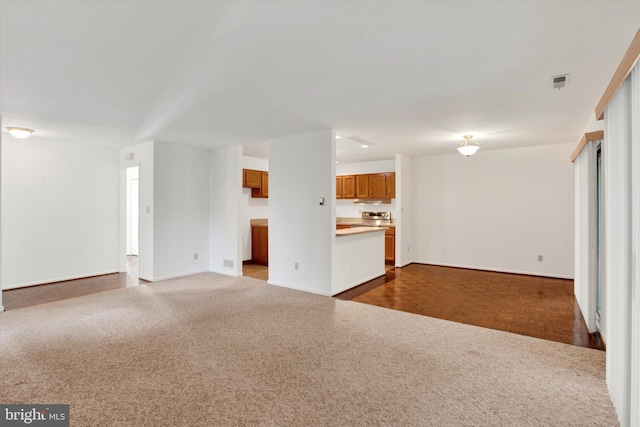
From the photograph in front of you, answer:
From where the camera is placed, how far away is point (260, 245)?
7.23 m

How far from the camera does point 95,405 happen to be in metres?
2.02

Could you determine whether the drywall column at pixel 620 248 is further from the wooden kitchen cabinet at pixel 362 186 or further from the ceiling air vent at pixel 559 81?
the wooden kitchen cabinet at pixel 362 186

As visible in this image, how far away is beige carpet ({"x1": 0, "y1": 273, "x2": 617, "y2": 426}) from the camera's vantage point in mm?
1961

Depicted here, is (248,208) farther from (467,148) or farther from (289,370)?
(289,370)

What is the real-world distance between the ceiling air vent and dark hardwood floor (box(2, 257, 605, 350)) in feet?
7.92

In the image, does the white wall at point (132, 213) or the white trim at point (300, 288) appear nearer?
the white trim at point (300, 288)

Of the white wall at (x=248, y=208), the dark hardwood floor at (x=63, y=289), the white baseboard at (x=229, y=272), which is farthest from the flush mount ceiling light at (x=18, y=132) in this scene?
the white wall at (x=248, y=208)

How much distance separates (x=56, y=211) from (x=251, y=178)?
3.52 metres

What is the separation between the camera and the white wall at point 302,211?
4.61 meters

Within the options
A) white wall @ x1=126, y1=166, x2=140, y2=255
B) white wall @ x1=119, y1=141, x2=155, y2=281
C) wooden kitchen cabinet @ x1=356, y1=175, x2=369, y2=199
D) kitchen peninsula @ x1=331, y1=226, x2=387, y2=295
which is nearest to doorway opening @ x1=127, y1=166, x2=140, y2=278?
white wall @ x1=126, y1=166, x2=140, y2=255

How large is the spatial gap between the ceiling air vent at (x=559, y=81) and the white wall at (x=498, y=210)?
3.47 meters

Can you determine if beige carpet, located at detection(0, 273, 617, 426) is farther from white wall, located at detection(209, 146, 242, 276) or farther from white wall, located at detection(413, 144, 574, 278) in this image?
white wall, located at detection(413, 144, 574, 278)

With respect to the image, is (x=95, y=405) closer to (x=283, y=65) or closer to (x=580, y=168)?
(x=283, y=65)

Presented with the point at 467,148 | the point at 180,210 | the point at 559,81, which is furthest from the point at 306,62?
the point at 180,210
